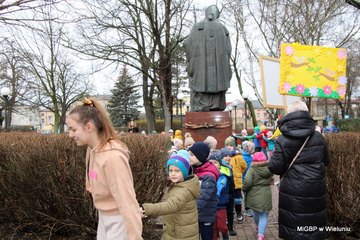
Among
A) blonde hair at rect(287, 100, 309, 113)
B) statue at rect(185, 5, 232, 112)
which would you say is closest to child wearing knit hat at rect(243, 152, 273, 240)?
blonde hair at rect(287, 100, 309, 113)

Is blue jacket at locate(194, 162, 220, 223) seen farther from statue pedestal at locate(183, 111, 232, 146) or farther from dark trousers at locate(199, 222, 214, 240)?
statue pedestal at locate(183, 111, 232, 146)

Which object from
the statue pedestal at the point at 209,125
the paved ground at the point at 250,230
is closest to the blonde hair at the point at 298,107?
the paved ground at the point at 250,230

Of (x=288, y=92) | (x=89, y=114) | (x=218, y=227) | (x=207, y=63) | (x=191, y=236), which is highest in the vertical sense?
(x=207, y=63)

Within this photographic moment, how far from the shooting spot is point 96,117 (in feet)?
7.40

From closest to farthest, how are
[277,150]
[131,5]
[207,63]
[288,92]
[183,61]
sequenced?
[277,150], [288,92], [207,63], [131,5], [183,61]

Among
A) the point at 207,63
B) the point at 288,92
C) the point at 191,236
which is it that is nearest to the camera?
the point at 191,236

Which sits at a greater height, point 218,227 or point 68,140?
point 68,140

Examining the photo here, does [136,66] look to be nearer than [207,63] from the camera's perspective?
No

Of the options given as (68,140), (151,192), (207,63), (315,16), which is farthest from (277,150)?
(315,16)

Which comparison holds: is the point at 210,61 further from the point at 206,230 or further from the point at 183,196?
the point at 183,196

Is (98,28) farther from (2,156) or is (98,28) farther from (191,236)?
(191,236)

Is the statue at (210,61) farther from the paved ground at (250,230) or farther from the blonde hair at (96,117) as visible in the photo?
the blonde hair at (96,117)

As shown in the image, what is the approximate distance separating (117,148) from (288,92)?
4.19 metres

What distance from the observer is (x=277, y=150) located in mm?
3654
